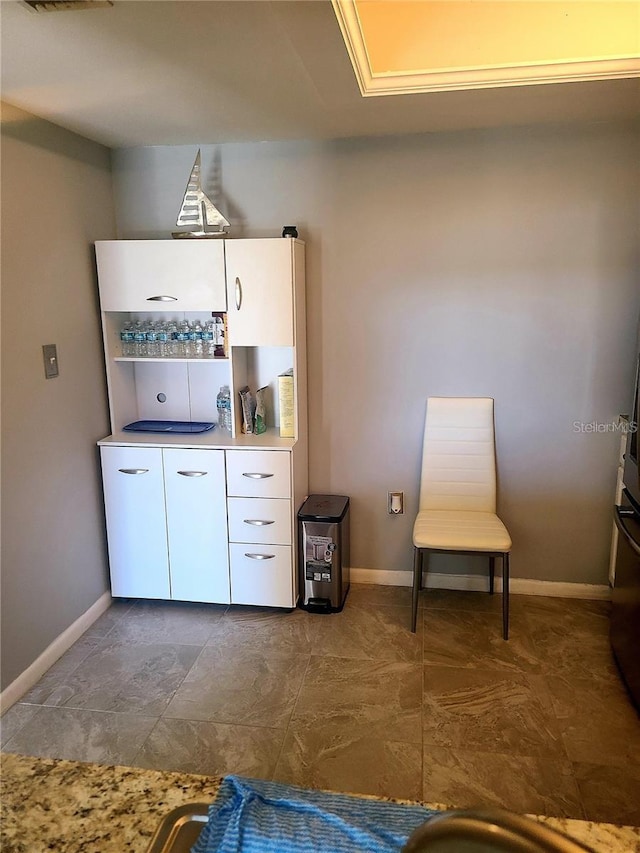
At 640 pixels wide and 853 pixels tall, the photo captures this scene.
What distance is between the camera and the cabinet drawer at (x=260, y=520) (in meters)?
2.99

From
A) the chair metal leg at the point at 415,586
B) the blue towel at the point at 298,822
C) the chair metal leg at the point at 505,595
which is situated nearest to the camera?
the blue towel at the point at 298,822

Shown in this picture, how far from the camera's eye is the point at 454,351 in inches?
121

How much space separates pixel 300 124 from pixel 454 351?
130 centimetres

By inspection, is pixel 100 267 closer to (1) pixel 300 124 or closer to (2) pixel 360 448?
(1) pixel 300 124

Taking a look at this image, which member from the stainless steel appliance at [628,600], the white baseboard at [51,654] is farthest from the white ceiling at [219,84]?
the white baseboard at [51,654]

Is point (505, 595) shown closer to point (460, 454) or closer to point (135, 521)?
point (460, 454)

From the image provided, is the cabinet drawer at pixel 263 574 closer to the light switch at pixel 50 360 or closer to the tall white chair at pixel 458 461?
the tall white chair at pixel 458 461

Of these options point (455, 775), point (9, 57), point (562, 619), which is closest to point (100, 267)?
point (9, 57)

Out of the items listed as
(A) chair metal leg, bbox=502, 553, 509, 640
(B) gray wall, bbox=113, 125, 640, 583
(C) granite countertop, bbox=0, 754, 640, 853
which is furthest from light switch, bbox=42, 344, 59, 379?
(A) chair metal leg, bbox=502, 553, 509, 640

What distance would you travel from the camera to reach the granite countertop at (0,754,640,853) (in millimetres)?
773

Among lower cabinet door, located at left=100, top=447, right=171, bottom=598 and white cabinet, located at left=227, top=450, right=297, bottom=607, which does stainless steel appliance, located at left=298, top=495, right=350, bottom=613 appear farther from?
lower cabinet door, located at left=100, top=447, right=171, bottom=598

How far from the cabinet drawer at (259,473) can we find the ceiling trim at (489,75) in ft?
5.30

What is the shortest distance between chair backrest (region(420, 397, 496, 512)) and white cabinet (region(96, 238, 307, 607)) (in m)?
0.68

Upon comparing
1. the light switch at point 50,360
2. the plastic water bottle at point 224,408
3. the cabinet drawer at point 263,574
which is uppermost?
the light switch at point 50,360
